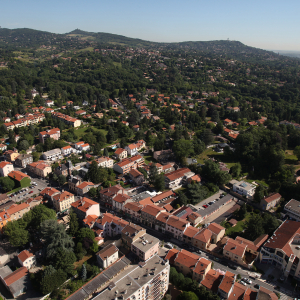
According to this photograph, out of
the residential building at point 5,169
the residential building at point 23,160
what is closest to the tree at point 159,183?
the residential building at point 23,160

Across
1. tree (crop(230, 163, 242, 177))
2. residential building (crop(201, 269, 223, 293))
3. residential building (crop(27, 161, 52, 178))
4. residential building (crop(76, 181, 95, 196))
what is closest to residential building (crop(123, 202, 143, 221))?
residential building (crop(76, 181, 95, 196))

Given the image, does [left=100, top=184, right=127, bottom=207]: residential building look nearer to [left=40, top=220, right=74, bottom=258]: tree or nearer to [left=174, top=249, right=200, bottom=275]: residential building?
[left=40, top=220, right=74, bottom=258]: tree

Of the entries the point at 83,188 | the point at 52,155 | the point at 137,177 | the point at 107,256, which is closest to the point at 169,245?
the point at 107,256

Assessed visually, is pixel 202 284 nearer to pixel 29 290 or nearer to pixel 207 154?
pixel 29 290

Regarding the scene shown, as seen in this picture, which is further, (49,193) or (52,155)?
(52,155)

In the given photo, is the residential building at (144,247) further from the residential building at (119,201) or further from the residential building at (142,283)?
the residential building at (119,201)

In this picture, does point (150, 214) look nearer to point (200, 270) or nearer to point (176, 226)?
point (176, 226)
